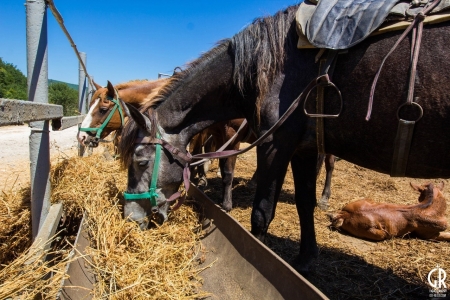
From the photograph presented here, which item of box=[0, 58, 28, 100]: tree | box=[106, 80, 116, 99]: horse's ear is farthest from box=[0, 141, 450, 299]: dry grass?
box=[0, 58, 28, 100]: tree

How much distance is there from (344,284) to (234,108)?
171 cm

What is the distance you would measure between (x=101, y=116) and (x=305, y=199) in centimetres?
338

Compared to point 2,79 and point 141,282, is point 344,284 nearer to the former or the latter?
Result: point 141,282

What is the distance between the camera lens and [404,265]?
2.70 m

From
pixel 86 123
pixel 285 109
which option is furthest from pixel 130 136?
pixel 86 123

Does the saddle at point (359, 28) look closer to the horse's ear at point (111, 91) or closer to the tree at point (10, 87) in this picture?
the horse's ear at point (111, 91)

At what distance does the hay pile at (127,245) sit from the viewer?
6.09 feet

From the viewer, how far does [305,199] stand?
259cm

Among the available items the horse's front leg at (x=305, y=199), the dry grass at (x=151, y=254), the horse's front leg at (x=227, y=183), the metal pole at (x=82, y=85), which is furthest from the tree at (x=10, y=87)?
the horse's front leg at (x=305, y=199)

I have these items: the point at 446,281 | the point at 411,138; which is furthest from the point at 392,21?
the point at 446,281

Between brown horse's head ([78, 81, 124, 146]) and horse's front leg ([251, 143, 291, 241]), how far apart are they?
120 inches

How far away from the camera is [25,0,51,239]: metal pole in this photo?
196 centimetres

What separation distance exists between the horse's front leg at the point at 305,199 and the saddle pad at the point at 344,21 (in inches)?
39.5

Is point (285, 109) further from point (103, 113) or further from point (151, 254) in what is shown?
point (103, 113)
